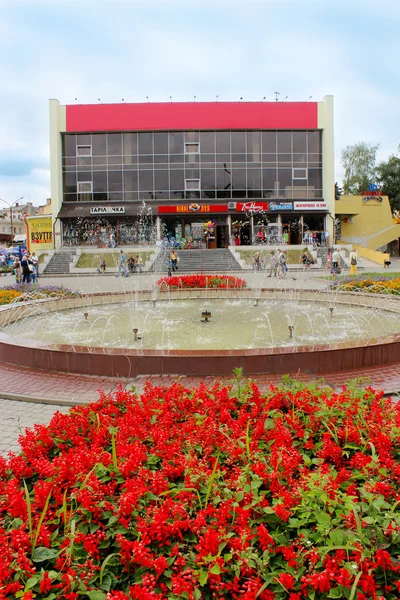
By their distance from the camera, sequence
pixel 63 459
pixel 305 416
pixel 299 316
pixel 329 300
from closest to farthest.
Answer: pixel 63 459, pixel 305 416, pixel 299 316, pixel 329 300

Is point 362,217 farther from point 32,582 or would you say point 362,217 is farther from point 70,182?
point 32,582

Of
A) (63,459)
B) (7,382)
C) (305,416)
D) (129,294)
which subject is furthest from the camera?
(129,294)

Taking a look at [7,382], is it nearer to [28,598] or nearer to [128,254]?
[28,598]

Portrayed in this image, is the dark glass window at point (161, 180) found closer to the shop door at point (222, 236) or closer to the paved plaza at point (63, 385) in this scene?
the shop door at point (222, 236)

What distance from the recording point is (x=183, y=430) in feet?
12.7

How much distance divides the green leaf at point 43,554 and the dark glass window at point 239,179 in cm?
4295

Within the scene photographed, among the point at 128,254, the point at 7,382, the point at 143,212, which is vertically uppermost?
the point at 143,212

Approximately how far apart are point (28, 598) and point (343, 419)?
2.92m

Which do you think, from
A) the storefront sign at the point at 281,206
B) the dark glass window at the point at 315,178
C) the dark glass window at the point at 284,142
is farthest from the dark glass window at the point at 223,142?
the dark glass window at the point at 315,178

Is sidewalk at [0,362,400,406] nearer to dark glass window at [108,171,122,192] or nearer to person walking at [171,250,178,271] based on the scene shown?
person walking at [171,250,178,271]

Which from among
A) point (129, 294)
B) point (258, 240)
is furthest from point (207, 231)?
point (129, 294)

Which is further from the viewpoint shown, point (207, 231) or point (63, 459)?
point (207, 231)

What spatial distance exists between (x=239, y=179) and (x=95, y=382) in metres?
39.4

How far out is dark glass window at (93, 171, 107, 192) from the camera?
43.8 meters
